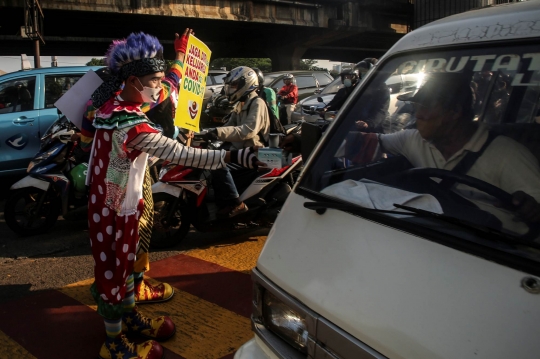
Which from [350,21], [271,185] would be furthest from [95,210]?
[350,21]

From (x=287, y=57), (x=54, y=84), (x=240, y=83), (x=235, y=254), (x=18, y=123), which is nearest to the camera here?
(x=235, y=254)

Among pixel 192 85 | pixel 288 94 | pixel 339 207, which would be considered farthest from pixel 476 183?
pixel 288 94

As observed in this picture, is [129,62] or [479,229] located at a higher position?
[129,62]

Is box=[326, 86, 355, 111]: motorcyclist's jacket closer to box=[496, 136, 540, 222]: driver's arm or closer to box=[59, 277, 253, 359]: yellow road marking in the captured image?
box=[59, 277, 253, 359]: yellow road marking

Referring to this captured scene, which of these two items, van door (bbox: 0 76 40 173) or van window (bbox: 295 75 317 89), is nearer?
van door (bbox: 0 76 40 173)

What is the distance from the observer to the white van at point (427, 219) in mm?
1514

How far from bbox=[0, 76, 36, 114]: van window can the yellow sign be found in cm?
401

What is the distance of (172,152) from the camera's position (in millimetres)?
2842

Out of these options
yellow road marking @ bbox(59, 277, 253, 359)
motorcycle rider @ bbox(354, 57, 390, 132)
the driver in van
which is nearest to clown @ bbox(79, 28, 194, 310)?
yellow road marking @ bbox(59, 277, 253, 359)

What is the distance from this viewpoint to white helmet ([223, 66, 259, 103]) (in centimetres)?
546

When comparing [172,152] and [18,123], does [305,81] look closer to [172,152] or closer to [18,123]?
[18,123]

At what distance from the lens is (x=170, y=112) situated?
567cm

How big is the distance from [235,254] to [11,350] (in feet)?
7.37

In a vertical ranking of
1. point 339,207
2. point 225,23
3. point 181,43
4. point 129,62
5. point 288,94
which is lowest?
point 288,94
